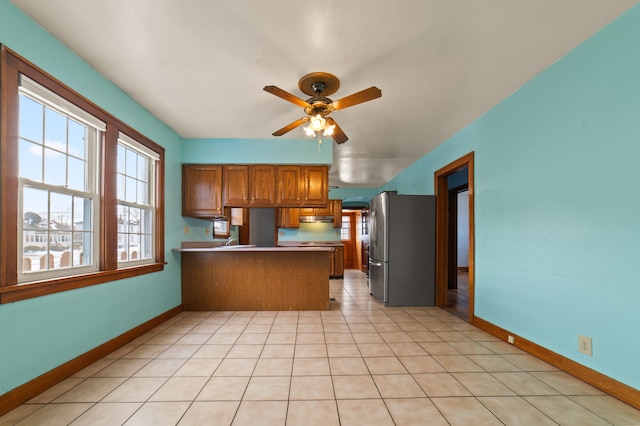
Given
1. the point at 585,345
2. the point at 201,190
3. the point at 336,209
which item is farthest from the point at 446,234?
the point at 201,190

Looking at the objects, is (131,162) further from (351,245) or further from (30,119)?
(351,245)

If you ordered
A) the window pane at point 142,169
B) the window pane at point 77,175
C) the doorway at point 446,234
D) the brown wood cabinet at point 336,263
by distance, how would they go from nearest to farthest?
the window pane at point 77,175 < the window pane at point 142,169 < the doorway at point 446,234 < the brown wood cabinet at point 336,263

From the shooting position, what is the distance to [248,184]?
4.19 m

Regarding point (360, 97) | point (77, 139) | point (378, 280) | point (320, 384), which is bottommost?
point (320, 384)

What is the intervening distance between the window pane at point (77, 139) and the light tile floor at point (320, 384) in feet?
5.77

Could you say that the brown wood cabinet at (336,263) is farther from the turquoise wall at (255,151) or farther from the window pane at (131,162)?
the window pane at (131,162)

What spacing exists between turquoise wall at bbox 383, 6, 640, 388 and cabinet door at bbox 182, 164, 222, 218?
11.6ft

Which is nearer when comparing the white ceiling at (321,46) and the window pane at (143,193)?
the white ceiling at (321,46)

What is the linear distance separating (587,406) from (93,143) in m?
4.18

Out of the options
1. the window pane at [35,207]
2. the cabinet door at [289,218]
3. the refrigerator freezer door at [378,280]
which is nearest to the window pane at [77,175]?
the window pane at [35,207]

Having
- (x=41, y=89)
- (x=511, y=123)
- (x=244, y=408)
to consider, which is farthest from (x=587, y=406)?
(x=41, y=89)

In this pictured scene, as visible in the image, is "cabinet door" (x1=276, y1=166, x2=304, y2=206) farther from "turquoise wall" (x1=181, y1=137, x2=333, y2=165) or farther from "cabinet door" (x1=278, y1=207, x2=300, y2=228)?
"cabinet door" (x1=278, y1=207, x2=300, y2=228)

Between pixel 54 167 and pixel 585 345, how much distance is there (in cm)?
413

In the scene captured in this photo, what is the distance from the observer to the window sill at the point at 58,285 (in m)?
1.72
